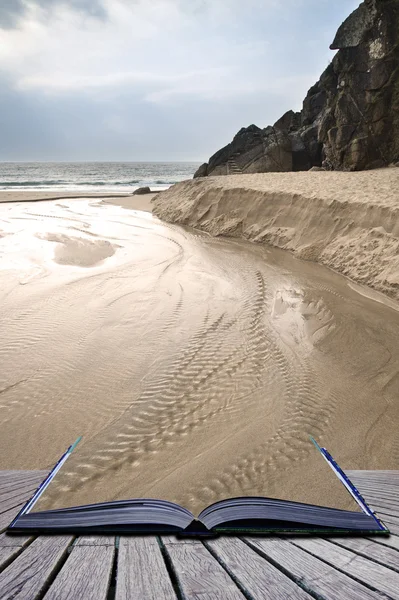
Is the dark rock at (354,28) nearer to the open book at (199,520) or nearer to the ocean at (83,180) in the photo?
the ocean at (83,180)

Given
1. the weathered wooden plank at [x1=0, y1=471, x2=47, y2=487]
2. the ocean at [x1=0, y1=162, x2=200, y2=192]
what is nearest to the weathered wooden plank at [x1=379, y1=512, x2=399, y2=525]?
the weathered wooden plank at [x1=0, y1=471, x2=47, y2=487]

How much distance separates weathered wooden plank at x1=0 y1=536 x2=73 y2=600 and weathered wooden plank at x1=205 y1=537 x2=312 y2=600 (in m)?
0.44

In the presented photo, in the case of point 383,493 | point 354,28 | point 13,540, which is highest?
point 354,28

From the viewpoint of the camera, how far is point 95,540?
1162 mm

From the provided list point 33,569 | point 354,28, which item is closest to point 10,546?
point 33,569

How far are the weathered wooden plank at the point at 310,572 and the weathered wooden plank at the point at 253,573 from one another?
Result: 0.03 m

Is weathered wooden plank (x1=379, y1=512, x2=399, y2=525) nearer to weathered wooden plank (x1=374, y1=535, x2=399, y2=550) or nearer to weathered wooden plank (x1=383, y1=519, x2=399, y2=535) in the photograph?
weathered wooden plank (x1=383, y1=519, x2=399, y2=535)

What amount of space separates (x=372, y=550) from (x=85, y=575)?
84 cm

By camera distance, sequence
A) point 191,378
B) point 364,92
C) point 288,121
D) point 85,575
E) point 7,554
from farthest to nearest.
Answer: point 288,121
point 364,92
point 191,378
point 7,554
point 85,575

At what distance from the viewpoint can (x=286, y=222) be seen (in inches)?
383

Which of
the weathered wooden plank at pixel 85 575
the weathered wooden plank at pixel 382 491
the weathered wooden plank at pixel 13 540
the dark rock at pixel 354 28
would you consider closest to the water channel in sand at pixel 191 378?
the weathered wooden plank at pixel 382 491

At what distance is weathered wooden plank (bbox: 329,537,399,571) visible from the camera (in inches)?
42.6

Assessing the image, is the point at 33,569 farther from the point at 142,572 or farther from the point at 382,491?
the point at 382,491

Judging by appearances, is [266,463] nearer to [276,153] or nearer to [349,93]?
[349,93]
